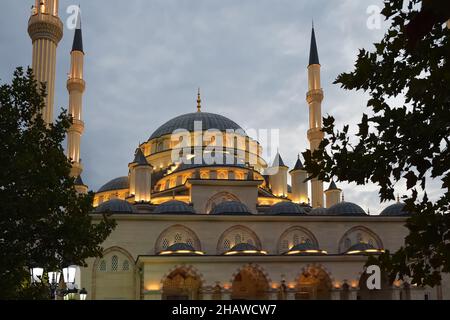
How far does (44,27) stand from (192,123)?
1672 cm

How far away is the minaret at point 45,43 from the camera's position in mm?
30969

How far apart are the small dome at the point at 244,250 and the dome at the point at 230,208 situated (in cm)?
215

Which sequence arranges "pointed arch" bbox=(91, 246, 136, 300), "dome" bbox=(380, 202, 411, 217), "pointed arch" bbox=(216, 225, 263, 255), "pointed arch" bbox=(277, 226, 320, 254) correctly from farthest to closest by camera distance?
"dome" bbox=(380, 202, 411, 217)
"pointed arch" bbox=(277, 226, 320, 254)
"pointed arch" bbox=(216, 225, 263, 255)
"pointed arch" bbox=(91, 246, 136, 300)

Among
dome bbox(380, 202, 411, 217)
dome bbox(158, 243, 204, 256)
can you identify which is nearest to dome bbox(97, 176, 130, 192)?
dome bbox(158, 243, 204, 256)

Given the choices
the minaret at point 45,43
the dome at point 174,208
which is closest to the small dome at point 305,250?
the dome at point 174,208

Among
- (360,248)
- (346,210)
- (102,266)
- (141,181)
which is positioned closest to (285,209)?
(346,210)

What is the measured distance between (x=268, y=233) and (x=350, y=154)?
28.1 meters

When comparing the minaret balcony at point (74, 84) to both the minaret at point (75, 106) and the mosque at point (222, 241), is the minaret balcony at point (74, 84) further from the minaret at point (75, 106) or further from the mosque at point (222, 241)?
the mosque at point (222, 241)

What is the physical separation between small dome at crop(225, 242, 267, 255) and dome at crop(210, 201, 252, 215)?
7.04ft

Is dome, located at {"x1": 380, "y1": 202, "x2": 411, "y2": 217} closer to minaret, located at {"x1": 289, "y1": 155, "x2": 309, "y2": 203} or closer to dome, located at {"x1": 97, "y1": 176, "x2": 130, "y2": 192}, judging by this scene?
minaret, located at {"x1": 289, "y1": 155, "x2": 309, "y2": 203}

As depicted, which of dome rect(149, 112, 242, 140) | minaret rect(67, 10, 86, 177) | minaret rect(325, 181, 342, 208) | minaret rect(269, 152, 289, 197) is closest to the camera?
minaret rect(67, 10, 86, 177)

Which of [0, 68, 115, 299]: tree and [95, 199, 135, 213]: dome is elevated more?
[95, 199, 135, 213]: dome

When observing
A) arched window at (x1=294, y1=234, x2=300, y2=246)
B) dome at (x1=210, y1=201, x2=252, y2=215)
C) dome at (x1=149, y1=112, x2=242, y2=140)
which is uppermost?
dome at (x1=149, y1=112, x2=242, y2=140)

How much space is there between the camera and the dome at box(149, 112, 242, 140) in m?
45.1
